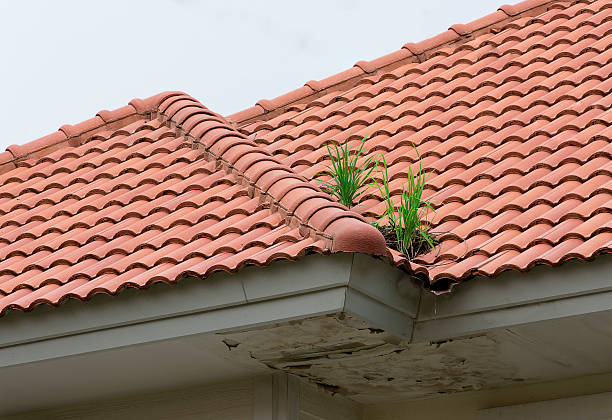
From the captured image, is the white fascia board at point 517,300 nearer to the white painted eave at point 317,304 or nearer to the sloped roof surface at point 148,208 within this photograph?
the white painted eave at point 317,304

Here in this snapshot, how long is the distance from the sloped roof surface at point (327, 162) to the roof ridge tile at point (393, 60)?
0.6 inches

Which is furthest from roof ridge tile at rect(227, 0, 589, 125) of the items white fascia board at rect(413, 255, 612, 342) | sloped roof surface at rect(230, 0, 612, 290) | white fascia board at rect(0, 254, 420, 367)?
white fascia board at rect(413, 255, 612, 342)

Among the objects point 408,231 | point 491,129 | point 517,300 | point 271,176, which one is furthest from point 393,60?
point 517,300

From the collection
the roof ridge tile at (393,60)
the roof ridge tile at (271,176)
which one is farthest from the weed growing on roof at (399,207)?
the roof ridge tile at (393,60)

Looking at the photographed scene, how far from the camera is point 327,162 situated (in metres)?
7.01

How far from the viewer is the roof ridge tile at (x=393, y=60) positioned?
859cm

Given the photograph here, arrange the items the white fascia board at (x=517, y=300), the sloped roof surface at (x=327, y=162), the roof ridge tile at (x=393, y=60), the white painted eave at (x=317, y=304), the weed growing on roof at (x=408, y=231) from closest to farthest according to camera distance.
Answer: the white fascia board at (x=517, y=300), the white painted eave at (x=317, y=304), the sloped roof surface at (x=327, y=162), the weed growing on roof at (x=408, y=231), the roof ridge tile at (x=393, y=60)

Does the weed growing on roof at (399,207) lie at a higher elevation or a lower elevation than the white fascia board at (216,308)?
higher

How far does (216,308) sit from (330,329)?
1.71 ft

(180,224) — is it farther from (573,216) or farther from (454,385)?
(573,216)

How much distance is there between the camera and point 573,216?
17.1ft

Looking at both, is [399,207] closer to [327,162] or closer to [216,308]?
[327,162]

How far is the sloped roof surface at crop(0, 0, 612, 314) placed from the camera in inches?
205

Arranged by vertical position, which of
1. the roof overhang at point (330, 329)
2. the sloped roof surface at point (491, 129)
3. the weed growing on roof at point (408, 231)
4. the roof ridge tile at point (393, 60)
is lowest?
the roof overhang at point (330, 329)
